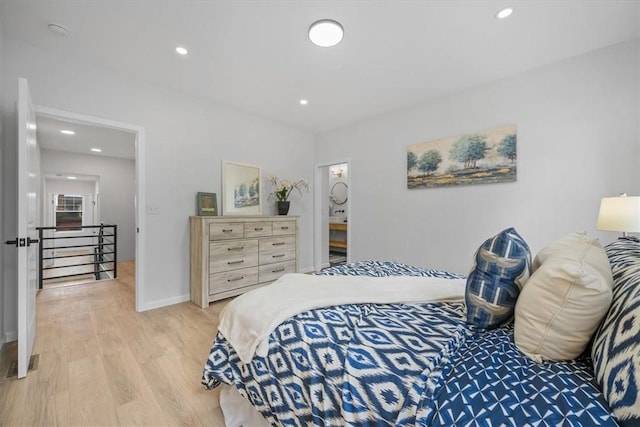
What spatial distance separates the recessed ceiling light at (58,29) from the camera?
2.04 meters

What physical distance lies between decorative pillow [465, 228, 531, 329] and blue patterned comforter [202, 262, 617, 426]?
71 mm

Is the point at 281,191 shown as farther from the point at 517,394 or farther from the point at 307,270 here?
the point at 517,394

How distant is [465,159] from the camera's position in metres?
3.03

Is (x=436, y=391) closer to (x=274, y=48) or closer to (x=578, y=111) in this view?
(x=274, y=48)

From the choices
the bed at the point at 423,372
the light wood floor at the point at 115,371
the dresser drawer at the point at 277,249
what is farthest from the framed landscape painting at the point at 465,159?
the light wood floor at the point at 115,371

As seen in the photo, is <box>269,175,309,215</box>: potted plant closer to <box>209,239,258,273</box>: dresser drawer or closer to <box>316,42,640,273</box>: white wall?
<box>209,239,258,273</box>: dresser drawer

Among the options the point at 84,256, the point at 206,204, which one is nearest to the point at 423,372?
the point at 206,204

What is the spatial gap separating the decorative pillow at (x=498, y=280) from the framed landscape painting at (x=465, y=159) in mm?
2111

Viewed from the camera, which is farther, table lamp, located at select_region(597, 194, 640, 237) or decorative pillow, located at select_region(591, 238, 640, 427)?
table lamp, located at select_region(597, 194, 640, 237)

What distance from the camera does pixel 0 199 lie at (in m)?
2.03

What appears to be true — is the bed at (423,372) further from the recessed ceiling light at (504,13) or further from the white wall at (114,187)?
the white wall at (114,187)

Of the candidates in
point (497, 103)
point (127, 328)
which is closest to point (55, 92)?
point (127, 328)

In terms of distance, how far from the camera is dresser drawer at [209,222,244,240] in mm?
3016

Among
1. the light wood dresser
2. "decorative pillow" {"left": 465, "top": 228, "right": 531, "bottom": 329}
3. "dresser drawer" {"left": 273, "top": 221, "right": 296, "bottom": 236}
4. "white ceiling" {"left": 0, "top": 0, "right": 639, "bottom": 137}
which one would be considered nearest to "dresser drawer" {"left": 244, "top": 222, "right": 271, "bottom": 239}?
the light wood dresser
